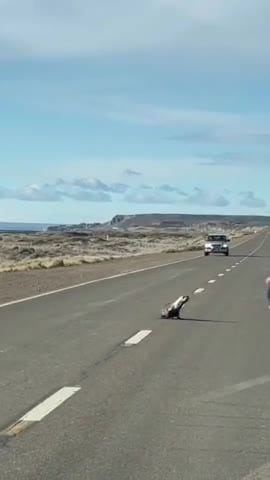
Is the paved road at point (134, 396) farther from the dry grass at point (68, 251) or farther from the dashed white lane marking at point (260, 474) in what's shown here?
the dry grass at point (68, 251)

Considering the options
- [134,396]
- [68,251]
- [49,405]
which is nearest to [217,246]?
[68,251]

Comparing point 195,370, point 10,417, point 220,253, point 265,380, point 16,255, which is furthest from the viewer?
point 16,255

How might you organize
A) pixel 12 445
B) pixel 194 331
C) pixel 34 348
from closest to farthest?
pixel 12 445 → pixel 34 348 → pixel 194 331

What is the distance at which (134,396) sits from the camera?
8734 mm

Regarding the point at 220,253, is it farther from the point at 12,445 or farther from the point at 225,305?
the point at 12,445

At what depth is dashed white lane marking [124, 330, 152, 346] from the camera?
1302 cm

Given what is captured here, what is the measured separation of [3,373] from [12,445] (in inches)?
134

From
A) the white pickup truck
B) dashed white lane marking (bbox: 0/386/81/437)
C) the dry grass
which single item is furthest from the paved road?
the white pickup truck

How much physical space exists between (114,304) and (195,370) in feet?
32.5

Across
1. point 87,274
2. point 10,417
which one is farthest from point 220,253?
point 10,417

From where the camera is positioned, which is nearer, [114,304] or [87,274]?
[114,304]

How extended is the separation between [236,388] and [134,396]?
48.3 inches

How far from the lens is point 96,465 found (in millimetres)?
6180

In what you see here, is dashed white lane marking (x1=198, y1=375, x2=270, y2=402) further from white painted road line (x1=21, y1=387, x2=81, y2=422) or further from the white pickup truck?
the white pickup truck
